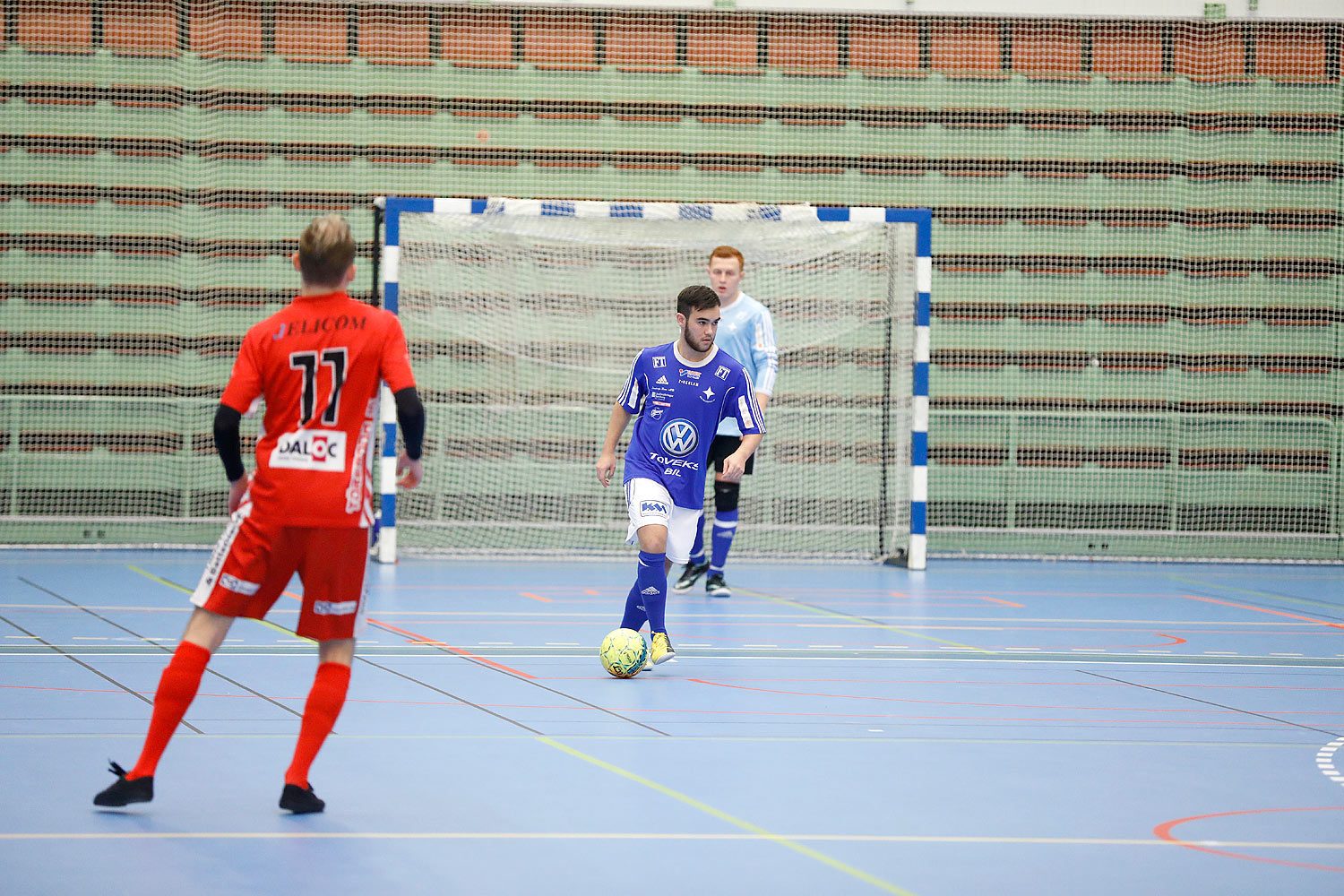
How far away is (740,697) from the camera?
5.40 m

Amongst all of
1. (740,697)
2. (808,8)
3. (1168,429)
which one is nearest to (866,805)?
(740,697)

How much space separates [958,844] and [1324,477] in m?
11.0

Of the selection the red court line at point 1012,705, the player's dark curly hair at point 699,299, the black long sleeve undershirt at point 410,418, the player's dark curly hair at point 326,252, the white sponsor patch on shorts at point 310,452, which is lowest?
the red court line at point 1012,705

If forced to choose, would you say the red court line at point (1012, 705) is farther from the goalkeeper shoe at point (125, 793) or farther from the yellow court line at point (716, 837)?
the goalkeeper shoe at point (125, 793)

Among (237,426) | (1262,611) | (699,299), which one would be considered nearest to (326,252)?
(237,426)

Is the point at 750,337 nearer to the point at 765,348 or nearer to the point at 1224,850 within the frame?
the point at 765,348

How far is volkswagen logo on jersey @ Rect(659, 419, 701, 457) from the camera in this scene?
5.97 m

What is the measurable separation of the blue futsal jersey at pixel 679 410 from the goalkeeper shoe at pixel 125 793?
9.22 ft

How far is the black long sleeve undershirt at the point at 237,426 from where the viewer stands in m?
3.53

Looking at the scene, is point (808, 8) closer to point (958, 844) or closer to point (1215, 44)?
point (1215, 44)

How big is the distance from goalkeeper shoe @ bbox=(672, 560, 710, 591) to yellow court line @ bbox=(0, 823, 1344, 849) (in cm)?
579

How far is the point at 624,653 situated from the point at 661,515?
1.97 ft

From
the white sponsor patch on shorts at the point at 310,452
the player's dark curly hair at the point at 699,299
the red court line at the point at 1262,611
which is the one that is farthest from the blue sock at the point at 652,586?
the red court line at the point at 1262,611

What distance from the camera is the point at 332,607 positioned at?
3551 millimetres
